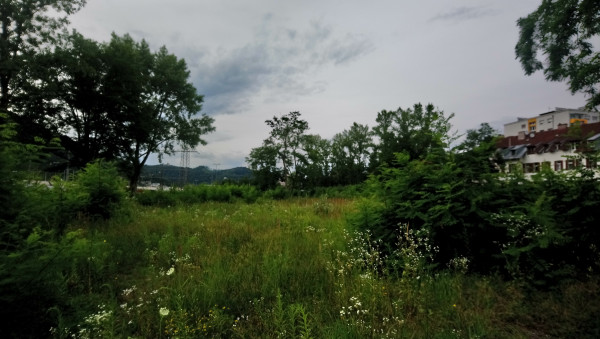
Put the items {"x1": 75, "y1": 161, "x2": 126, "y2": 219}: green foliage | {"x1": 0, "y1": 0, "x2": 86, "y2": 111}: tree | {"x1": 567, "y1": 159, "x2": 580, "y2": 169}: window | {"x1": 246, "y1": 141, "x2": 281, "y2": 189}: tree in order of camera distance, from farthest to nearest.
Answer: {"x1": 246, "y1": 141, "x2": 281, "y2": 189}: tree
{"x1": 0, "y1": 0, "x2": 86, "y2": 111}: tree
{"x1": 75, "y1": 161, "x2": 126, "y2": 219}: green foliage
{"x1": 567, "y1": 159, "x2": 580, "y2": 169}: window

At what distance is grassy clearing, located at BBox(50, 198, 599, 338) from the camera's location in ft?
8.54

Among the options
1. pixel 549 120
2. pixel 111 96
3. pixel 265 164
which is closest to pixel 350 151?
pixel 265 164

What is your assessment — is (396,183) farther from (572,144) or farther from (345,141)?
(345,141)

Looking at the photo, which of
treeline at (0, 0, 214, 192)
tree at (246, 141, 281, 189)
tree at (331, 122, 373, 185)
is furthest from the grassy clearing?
tree at (331, 122, 373, 185)

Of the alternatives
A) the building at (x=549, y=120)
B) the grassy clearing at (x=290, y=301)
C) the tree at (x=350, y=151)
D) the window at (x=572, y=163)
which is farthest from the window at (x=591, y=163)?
the building at (x=549, y=120)

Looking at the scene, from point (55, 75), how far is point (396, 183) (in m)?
24.4

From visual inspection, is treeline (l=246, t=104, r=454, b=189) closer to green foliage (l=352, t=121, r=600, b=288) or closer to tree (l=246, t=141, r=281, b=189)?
tree (l=246, t=141, r=281, b=189)

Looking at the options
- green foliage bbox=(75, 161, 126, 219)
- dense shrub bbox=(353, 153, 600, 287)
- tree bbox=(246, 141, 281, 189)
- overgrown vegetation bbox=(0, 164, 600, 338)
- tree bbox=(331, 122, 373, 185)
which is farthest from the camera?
tree bbox=(331, 122, 373, 185)

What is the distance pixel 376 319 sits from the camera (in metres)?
2.72

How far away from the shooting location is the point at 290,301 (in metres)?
3.19

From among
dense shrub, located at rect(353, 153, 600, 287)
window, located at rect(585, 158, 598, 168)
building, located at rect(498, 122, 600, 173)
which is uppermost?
building, located at rect(498, 122, 600, 173)

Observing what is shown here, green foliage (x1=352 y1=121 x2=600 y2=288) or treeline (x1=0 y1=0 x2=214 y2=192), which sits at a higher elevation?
treeline (x1=0 y1=0 x2=214 y2=192)

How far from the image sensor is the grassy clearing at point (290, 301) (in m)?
2.60

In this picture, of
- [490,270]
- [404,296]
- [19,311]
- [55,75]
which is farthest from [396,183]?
[55,75]
